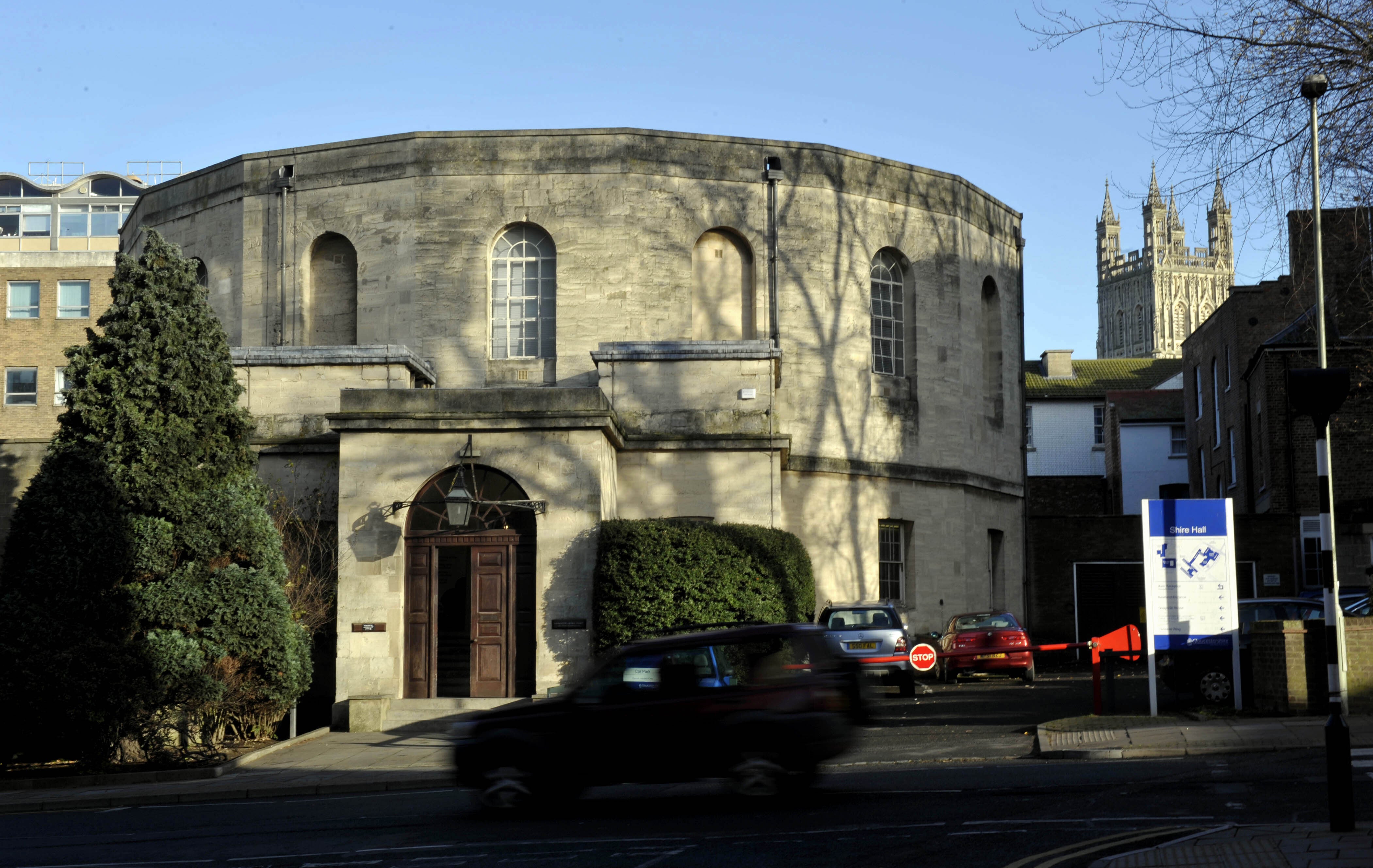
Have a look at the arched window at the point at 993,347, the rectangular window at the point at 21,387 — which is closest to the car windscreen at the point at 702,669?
the arched window at the point at 993,347

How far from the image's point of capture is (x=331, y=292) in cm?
3156

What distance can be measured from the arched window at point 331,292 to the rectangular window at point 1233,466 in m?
27.3

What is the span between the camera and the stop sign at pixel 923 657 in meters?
21.8

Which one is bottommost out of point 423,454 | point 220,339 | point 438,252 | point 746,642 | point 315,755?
point 315,755

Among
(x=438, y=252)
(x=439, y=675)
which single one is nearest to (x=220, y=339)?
(x=439, y=675)

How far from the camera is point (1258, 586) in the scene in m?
37.0

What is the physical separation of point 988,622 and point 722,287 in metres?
9.26

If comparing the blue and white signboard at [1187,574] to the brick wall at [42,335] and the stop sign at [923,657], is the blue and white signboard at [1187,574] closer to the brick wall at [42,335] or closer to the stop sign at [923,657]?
the stop sign at [923,657]

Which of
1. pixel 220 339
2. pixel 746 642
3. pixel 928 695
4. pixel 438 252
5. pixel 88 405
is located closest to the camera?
pixel 746 642

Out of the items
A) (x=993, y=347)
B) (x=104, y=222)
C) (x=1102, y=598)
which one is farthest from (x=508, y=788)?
(x=104, y=222)

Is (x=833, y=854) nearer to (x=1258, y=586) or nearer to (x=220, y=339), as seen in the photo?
(x=220, y=339)

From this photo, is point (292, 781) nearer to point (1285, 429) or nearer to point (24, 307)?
point (1285, 429)

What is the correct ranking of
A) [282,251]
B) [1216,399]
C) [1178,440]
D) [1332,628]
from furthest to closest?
[1178,440]
[1216,399]
[282,251]
[1332,628]

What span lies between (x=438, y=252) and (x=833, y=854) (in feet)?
74.5
